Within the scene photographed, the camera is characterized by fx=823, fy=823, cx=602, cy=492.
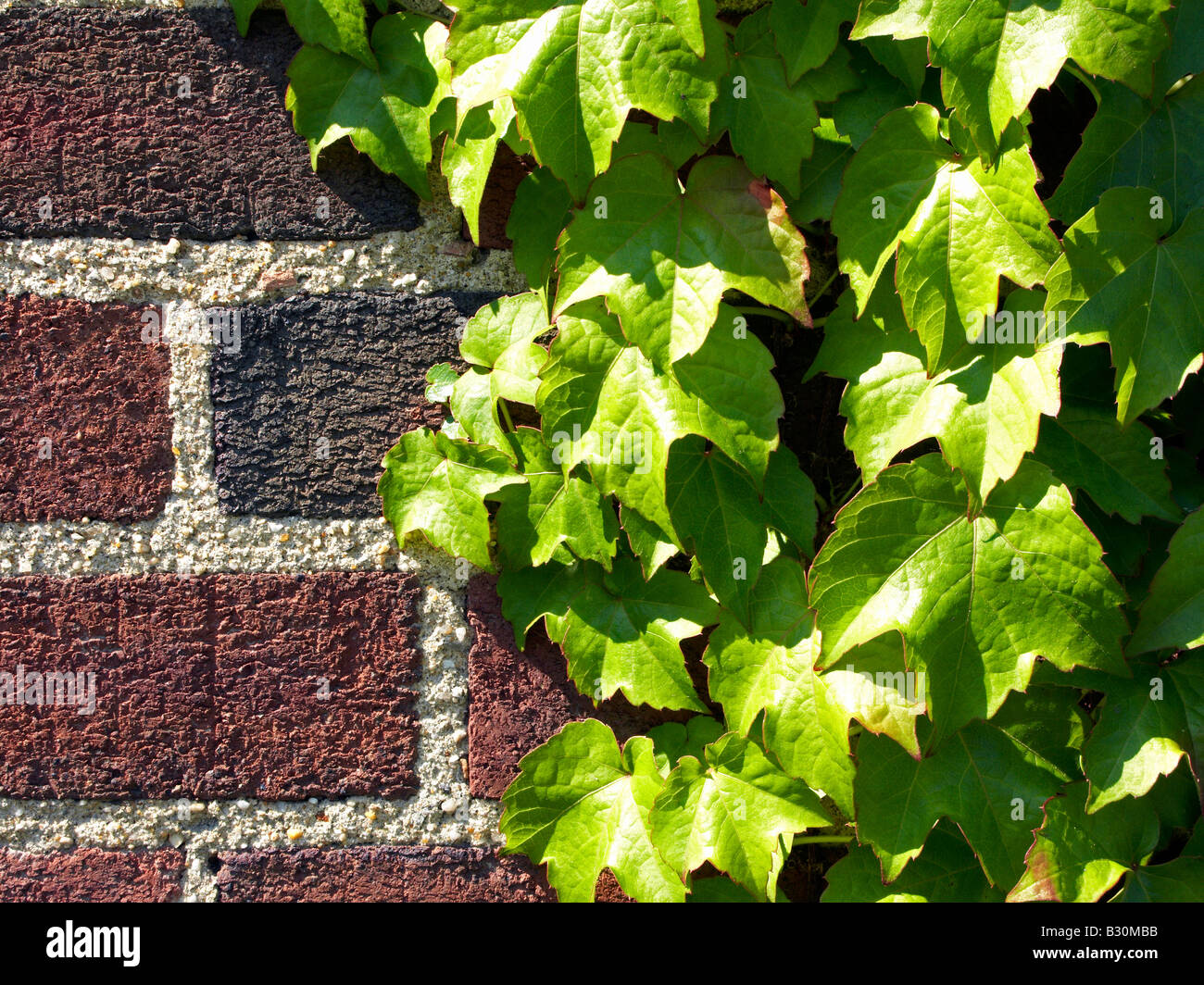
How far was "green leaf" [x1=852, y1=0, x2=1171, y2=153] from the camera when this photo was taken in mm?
657

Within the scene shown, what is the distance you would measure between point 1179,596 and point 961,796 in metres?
0.27

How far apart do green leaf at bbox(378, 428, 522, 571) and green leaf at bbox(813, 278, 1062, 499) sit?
1.18 ft

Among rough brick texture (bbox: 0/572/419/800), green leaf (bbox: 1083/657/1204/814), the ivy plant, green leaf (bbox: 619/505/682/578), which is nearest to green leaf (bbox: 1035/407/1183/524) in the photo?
the ivy plant

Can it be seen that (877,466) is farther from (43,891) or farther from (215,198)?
(43,891)

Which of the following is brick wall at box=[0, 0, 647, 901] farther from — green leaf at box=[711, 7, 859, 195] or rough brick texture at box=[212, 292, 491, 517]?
green leaf at box=[711, 7, 859, 195]

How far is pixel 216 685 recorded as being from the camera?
3.10 feet

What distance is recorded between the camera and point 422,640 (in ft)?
3.11

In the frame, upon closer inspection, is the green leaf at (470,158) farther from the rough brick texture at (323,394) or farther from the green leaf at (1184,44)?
the green leaf at (1184,44)

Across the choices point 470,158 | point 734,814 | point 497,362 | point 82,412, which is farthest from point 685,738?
point 82,412

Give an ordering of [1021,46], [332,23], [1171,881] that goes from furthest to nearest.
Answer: [332,23] < [1171,881] < [1021,46]

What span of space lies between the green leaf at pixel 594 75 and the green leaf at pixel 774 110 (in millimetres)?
47

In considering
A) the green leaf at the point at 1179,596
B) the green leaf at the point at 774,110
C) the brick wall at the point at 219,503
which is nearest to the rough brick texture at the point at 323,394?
the brick wall at the point at 219,503

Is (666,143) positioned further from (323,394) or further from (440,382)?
(323,394)
